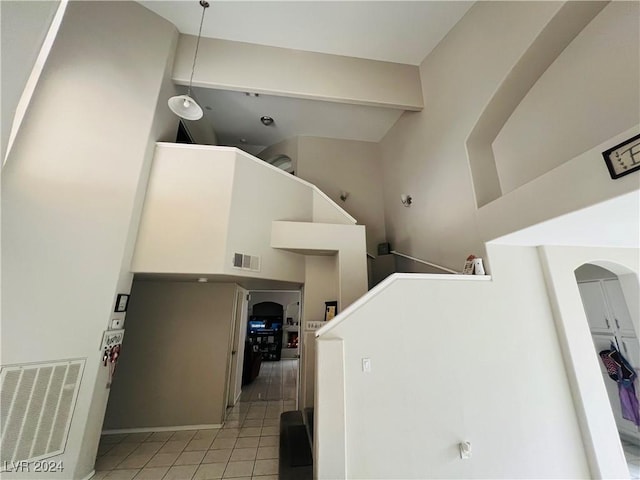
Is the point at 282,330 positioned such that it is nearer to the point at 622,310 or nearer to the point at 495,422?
the point at 495,422

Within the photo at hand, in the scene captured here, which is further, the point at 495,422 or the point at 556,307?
the point at 556,307

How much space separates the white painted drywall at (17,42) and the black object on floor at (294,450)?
3537 mm

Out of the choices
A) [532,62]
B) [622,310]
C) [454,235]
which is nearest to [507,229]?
[454,235]

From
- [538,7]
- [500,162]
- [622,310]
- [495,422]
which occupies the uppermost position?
[538,7]

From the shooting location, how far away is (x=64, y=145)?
285 cm

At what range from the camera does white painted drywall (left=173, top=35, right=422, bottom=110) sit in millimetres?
4332

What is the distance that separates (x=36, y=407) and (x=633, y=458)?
6.99 meters

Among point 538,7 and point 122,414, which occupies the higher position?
point 538,7

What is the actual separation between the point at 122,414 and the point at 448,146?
657 centimetres

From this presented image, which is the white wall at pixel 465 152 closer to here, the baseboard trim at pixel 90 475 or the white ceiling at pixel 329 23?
the white ceiling at pixel 329 23

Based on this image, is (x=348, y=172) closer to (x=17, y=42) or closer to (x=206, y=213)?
(x=206, y=213)

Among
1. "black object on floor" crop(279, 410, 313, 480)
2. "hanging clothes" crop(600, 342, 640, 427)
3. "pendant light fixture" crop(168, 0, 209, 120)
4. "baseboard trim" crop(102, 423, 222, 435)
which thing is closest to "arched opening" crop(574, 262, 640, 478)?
→ "hanging clothes" crop(600, 342, 640, 427)

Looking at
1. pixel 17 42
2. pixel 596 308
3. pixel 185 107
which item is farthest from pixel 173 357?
pixel 596 308

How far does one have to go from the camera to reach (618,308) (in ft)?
12.7
